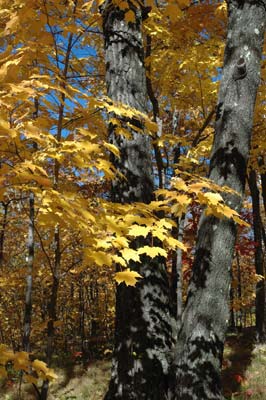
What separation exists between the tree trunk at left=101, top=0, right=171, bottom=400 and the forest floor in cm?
530

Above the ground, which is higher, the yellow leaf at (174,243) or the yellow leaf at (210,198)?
the yellow leaf at (210,198)

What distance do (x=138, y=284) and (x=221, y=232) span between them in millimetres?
864

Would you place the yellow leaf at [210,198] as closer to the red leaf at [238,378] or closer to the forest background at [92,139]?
the forest background at [92,139]

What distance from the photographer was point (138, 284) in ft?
10.4

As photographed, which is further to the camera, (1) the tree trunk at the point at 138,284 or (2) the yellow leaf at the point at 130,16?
(2) the yellow leaf at the point at 130,16

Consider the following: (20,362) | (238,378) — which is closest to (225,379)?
(238,378)

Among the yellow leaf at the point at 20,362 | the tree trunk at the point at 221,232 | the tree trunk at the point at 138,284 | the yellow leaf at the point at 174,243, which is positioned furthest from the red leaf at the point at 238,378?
the yellow leaf at the point at 174,243

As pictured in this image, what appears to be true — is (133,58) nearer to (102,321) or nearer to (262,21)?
(262,21)

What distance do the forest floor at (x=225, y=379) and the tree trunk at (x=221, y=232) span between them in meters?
5.57

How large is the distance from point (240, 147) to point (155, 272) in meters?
1.30

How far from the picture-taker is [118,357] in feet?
10.2

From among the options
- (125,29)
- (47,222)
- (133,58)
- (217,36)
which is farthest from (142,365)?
(217,36)

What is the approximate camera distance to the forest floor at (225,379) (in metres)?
8.10

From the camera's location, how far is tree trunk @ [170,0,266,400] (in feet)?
8.66
